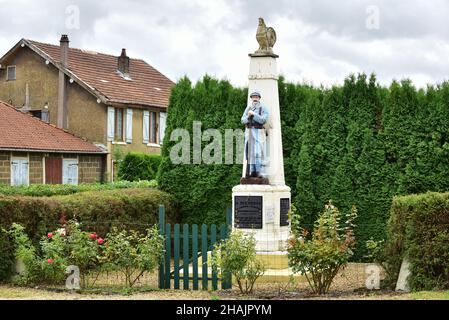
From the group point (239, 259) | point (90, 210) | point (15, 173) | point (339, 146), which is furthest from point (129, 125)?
point (239, 259)

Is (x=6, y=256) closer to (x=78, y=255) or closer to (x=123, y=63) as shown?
(x=78, y=255)

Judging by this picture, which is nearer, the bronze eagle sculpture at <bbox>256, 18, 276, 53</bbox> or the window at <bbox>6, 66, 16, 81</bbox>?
the bronze eagle sculpture at <bbox>256, 18, 276, 53</bbox>

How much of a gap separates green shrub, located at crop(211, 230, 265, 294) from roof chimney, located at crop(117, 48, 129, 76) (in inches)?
1152

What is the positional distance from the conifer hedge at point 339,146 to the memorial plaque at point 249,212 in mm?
3159

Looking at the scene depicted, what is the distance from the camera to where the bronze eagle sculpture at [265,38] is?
1822 cm

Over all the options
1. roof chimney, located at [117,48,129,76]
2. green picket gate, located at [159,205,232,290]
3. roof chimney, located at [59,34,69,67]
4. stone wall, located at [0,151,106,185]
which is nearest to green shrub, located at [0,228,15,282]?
green picket gate, located at [159,205,232,290]

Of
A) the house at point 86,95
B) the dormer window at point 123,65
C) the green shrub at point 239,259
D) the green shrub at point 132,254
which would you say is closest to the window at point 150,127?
the house at point 86,95

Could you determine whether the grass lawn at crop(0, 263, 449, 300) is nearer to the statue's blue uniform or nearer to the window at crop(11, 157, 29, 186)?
the statue's blue uniform

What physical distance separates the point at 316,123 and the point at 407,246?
23.2 ft

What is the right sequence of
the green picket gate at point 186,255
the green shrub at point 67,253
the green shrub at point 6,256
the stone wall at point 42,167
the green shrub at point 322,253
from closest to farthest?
the green shrub at point 322,253 < the green shrub at point 67,253 < the green shrub at point 6,256 < the green picket gate at point 186,255 < the stone wall at point 42,167

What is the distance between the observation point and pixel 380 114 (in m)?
20.2

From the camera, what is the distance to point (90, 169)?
37.5m

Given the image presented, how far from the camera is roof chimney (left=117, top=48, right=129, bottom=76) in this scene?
42906 mm

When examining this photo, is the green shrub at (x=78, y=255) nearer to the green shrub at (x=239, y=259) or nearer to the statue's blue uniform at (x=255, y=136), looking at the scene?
the green shrub at (x=239, y=259)
